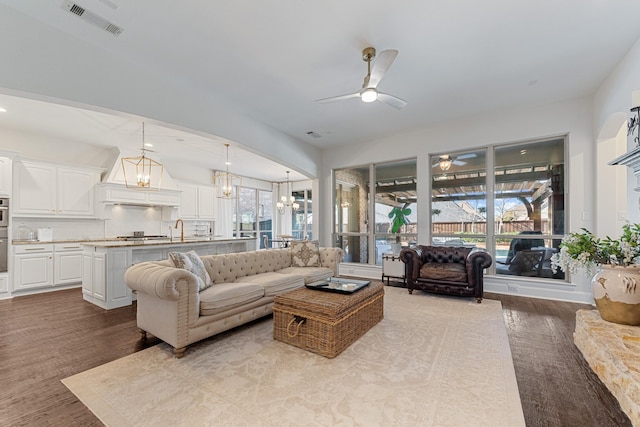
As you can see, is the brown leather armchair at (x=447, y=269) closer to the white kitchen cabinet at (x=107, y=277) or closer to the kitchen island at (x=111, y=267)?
the kitchen island at (x=111, y=267)

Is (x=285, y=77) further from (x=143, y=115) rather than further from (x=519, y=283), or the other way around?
(x=519, y=283)

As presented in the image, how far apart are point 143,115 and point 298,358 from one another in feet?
10.5

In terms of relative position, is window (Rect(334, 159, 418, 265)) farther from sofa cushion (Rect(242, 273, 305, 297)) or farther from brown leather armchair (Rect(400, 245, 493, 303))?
sofa cushion (Rect(242, 273, 305, 297))

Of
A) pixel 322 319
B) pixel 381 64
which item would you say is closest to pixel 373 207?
pixel 381 64

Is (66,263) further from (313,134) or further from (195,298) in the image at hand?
(313,134)

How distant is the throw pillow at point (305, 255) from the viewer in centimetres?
475

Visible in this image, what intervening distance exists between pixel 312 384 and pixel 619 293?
8.71 feet

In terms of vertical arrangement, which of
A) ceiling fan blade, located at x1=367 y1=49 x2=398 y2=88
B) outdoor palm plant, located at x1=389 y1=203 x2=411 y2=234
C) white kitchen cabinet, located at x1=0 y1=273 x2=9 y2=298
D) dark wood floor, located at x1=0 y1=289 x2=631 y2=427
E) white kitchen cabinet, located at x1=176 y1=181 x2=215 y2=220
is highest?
ceiling fan blade, located at x1=367 y1=49 x2=398 y2=88

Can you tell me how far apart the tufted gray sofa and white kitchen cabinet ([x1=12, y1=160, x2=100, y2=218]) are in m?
4.13

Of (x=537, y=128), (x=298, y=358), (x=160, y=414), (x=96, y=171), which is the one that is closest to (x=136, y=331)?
(x=160, y=414)

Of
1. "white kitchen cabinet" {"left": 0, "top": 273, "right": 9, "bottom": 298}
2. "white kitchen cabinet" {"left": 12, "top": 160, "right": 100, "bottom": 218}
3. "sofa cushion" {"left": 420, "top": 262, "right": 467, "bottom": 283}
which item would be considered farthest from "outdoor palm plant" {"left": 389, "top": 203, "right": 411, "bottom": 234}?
"white kitchen cabinet" {"left": 0, "top": 273, "right": 9, "bottom": 298}

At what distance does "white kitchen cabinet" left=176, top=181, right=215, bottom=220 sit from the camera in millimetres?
7781

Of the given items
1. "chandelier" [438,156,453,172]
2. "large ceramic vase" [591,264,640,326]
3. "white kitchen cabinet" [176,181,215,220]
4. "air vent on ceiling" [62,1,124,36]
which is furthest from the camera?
"white kitchen cabinet" [176,181,215,220]

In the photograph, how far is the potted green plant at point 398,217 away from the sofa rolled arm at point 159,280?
4440mm
